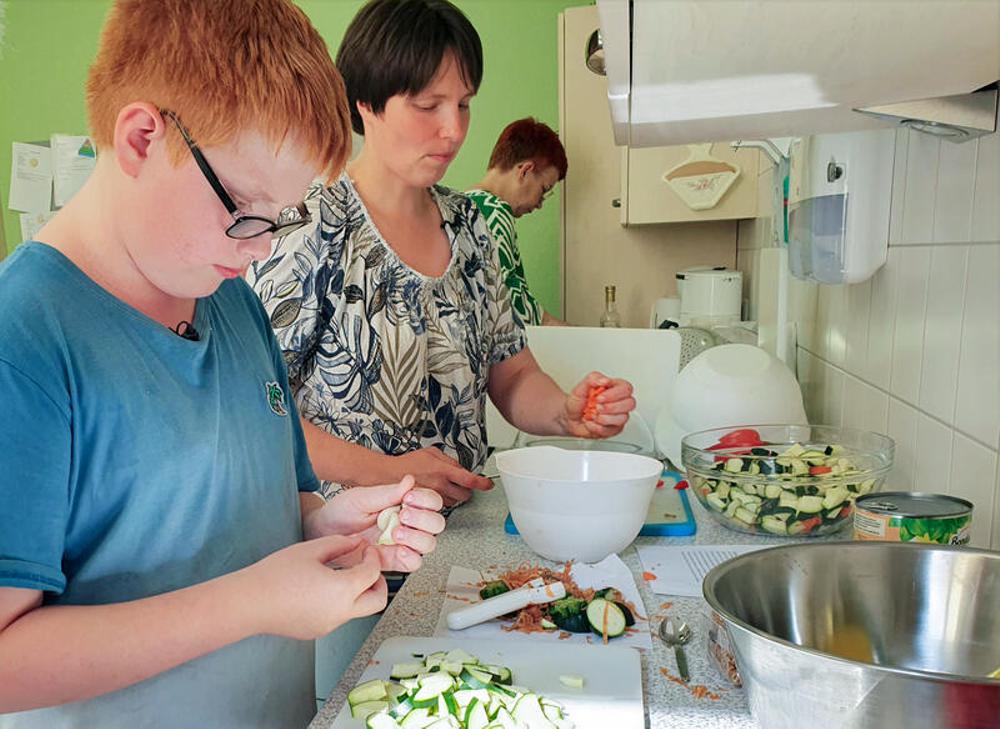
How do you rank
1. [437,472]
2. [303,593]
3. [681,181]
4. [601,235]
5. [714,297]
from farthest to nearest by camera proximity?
1. [601,235]
2. [681,181]
3. [714,297]
4. [437,472]
5. [303,593]

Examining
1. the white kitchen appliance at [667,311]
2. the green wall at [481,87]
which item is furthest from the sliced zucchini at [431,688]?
the green wall at [481,87]

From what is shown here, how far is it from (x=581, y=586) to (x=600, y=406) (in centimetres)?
46

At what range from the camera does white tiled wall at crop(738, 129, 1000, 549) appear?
918 millimetres

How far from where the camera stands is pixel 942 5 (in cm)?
59

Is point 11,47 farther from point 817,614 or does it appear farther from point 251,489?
point 817,614

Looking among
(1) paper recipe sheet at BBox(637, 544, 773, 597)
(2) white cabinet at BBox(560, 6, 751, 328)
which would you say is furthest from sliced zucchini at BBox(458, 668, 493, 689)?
(2) white cabinet at BBox(560, 6, 751, 328)

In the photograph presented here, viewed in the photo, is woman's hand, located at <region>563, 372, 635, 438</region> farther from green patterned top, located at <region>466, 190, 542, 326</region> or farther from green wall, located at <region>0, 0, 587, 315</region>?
green wall, located at <region>0, 0, 587, 315</region>

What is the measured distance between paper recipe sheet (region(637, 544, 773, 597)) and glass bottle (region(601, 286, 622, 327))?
6.43 feet

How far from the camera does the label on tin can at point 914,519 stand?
0.83 m

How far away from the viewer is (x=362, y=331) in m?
1.26

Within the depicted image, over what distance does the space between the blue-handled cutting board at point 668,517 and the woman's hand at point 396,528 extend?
33 cm

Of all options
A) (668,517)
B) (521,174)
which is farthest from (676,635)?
(521,174)

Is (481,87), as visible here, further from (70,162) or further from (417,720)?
(417,720)

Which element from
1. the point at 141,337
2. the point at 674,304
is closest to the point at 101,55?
the point at 141,337
